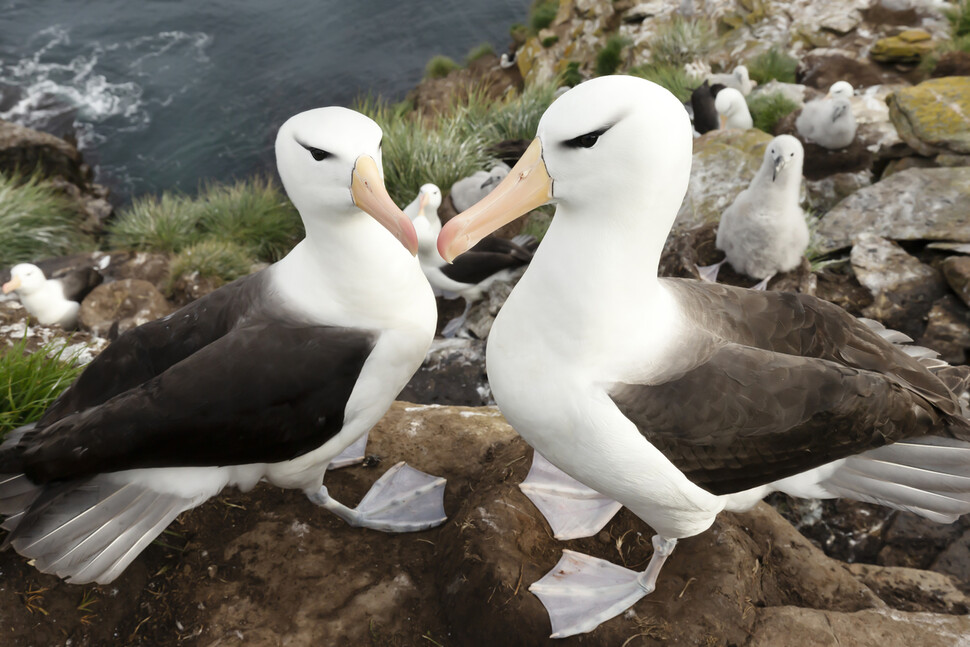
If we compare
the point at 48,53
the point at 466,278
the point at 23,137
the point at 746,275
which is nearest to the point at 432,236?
the point at 466,278

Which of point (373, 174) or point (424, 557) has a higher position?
point (373, 174)

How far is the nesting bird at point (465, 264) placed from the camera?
590cm

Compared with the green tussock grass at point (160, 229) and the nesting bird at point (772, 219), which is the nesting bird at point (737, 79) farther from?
the green tussock grass at point (160, 229)

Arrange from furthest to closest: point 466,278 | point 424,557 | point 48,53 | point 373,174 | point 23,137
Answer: point 48,53
point 23,137
point 466,278
point 424,557
point 373,174

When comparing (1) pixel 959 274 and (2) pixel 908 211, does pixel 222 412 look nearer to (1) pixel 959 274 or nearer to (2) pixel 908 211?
(1) pixel 959 274

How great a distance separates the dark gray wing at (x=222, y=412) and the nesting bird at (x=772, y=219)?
3272 mm

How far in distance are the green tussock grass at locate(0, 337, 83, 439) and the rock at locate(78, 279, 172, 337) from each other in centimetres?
324

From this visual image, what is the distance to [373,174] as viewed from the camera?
249cm

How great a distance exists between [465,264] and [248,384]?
3423mm

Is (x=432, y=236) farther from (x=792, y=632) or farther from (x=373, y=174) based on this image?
(x=792, y=632)

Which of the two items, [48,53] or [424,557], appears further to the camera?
[48,53]

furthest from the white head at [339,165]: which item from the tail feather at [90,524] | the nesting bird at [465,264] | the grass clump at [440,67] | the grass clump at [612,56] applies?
the grass clump at [440,67]

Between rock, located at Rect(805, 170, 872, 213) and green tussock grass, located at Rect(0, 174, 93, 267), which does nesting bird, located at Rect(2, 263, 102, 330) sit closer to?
green tussock grass, located at Rect(0, 174, 93, 267)

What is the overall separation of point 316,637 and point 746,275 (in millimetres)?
3968
